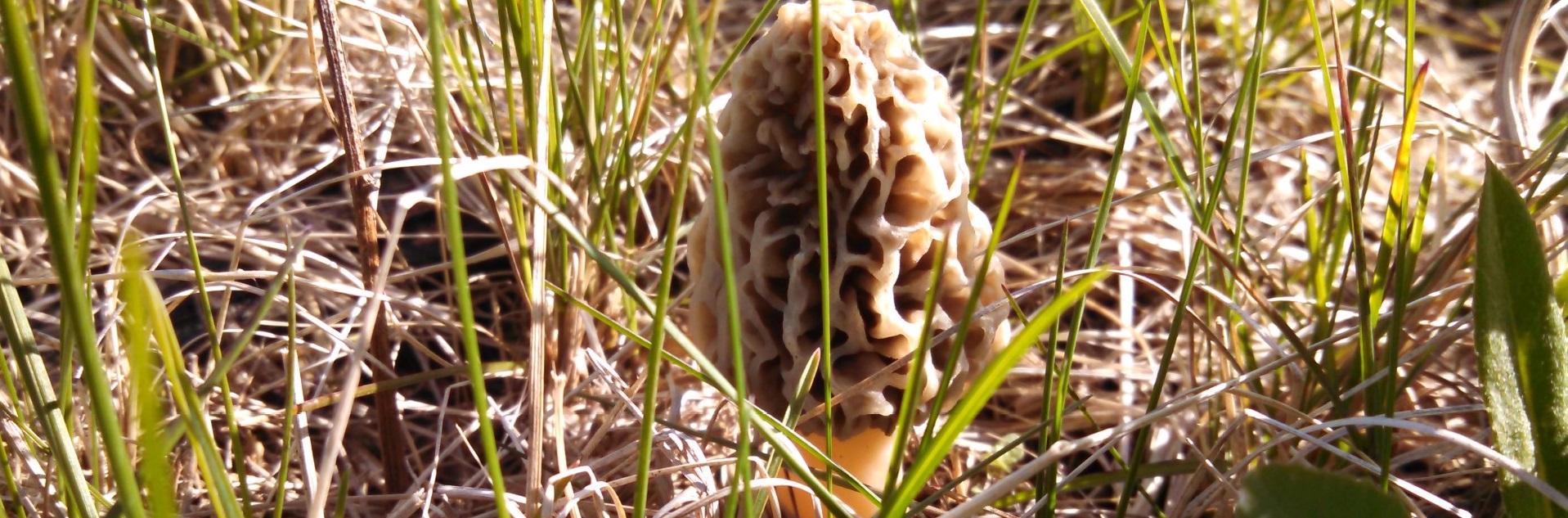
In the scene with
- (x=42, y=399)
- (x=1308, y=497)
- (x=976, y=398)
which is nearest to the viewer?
(x=976, y=398)

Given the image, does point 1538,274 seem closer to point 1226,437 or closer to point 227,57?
point 1226,437

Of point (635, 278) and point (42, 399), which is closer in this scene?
point (42, 399)

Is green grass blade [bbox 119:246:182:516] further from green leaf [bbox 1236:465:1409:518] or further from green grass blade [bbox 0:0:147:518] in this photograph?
green leaf [bbox 1236:465:1409:518]

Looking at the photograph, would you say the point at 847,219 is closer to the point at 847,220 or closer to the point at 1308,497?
the point at 847,220

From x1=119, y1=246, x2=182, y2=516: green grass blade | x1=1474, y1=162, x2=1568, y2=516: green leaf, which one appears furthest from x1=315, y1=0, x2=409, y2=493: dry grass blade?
x1=1474, y1=162, x2=1568, y2=516: green leaf

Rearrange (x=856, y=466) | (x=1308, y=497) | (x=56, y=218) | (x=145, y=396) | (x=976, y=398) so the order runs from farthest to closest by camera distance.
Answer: (x=856, y=466) < (x=1308, y=497) < (x=976, y=398) < (x=56, y=218) < (x=145, y=396)

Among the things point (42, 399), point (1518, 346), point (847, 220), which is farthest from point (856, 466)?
point (42, 399)

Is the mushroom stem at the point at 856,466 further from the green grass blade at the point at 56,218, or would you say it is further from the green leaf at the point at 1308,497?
the green grass blade at the point at 56,218

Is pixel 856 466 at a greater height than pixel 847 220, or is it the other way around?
pixel 847 220
